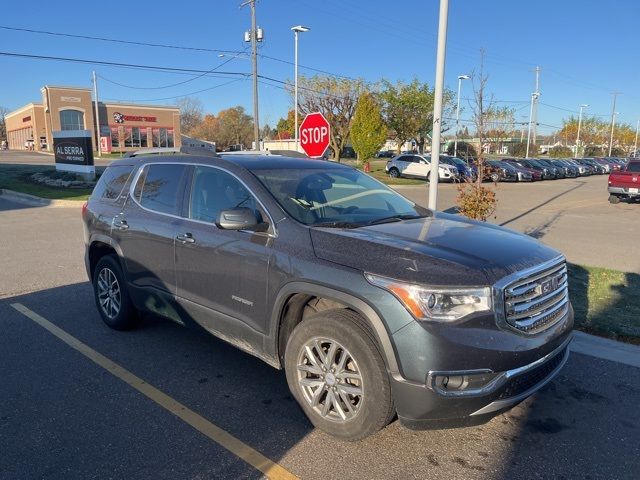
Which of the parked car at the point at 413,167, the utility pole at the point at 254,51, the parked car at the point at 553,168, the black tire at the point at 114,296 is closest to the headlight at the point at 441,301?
the black tire at the point at 114,296

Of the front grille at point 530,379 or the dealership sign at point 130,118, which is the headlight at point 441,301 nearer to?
the front grille at point 530,379

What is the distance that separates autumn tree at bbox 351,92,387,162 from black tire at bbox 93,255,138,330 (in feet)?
98.3

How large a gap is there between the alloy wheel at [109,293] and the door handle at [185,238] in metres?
1.30

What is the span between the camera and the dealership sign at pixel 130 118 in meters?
72.4

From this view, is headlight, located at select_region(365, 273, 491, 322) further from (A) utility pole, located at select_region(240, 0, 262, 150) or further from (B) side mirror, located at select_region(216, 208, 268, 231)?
(A) utility pole, located at select_region(240, 0, 262, 150)

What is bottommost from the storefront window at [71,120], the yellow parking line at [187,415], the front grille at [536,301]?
the yellow parking line at [187,415]

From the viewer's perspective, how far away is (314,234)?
3.29 m

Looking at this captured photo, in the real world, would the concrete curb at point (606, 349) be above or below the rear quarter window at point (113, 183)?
below

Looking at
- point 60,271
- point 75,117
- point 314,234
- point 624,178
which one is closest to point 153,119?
point 75,117

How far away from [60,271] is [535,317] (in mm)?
6888

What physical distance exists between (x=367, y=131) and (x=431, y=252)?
31789 mm

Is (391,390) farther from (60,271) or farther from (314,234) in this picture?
(60,271)

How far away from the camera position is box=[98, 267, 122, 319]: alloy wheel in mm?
5052

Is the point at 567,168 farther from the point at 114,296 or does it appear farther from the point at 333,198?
the point at 114,296
